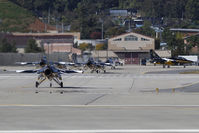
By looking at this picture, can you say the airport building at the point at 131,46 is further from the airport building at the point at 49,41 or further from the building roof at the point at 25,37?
the building roof at the point at 25,37

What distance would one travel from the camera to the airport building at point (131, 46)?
A: 6275 inches

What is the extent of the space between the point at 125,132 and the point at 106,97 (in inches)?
595

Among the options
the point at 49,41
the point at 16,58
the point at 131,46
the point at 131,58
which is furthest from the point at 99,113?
the point at 49,41

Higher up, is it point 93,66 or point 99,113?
point 99,113

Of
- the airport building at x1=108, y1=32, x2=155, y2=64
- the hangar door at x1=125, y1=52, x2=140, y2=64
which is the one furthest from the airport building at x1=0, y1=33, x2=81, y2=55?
the hangar door at x1=125, y1=52, x2=140, y2=64

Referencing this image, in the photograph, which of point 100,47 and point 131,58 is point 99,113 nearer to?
point 131,58

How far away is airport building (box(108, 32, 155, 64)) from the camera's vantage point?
159375mm

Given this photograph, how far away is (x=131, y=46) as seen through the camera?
527ft

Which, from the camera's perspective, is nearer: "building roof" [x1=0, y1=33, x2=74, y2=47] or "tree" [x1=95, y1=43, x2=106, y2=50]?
"building roof" [x1=0, y1=33, x2=74, y2=47]

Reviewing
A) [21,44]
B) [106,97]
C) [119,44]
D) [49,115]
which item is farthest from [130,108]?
[21,44]

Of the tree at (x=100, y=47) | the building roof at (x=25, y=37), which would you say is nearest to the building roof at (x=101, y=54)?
the building roof at (x=25, y=37)

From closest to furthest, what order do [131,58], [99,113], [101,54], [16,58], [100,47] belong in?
[99,113] < [16,58] < [101,54] < [131,58] < [100,47]

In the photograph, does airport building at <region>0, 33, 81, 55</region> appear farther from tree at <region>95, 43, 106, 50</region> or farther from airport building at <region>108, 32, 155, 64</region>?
airport building at <region>108, 32, 155, 64</region>

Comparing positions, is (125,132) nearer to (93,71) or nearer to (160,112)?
(160,112)
